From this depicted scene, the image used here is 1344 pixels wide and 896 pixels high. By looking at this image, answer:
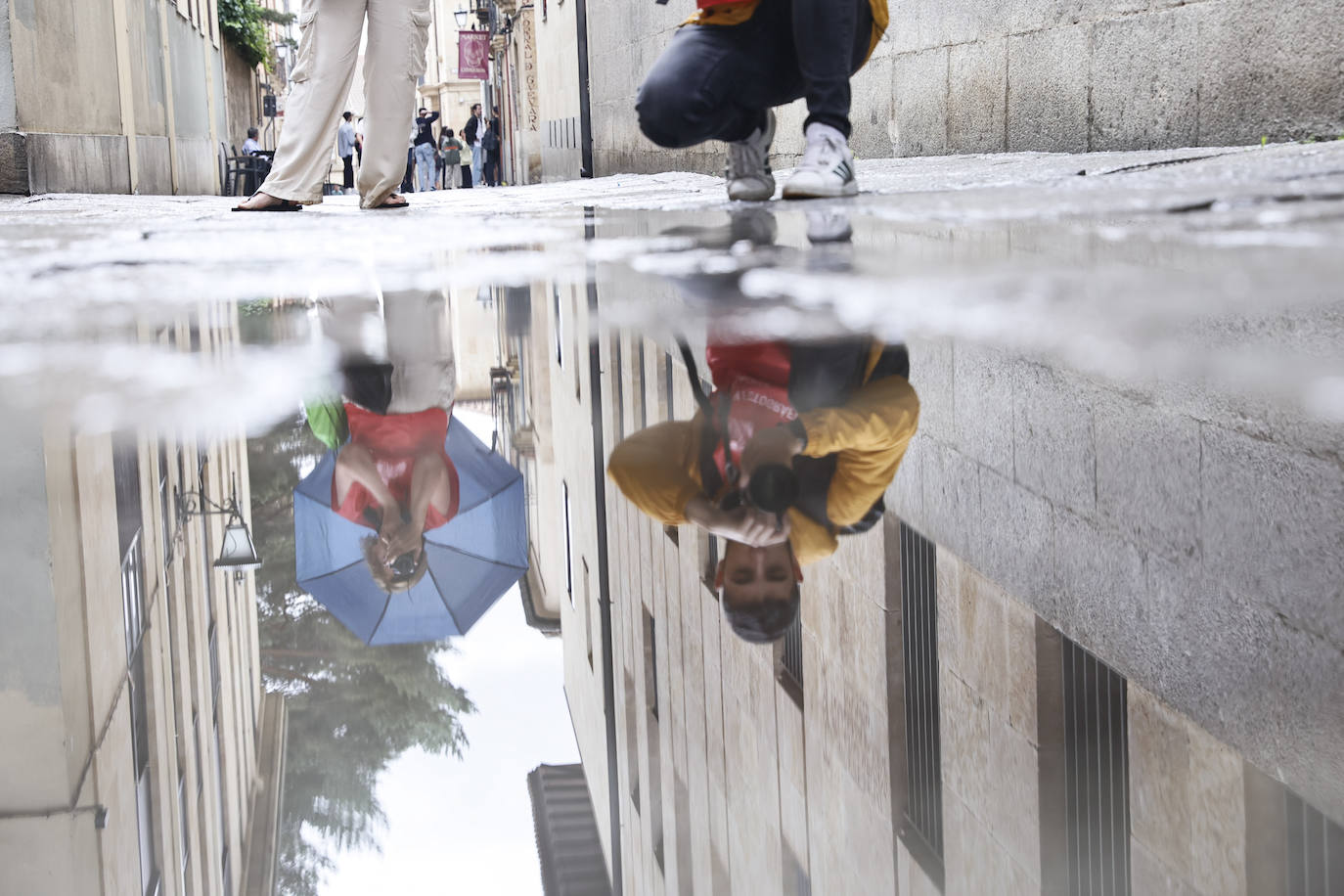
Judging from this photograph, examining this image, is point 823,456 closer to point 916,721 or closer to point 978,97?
point 916,721

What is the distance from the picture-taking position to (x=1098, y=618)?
54.6 inches

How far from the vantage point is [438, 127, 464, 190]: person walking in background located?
125 feet

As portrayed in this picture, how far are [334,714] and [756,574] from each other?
0.41 meters

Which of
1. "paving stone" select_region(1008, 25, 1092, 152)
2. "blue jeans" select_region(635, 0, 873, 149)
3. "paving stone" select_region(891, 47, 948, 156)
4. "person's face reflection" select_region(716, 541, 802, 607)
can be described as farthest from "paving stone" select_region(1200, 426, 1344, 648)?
Answer: "paving stone" select_region(891, 47, 948, 156)

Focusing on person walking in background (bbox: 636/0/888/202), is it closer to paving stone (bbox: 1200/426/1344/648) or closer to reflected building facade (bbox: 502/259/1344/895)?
reflected building facade (bbox: 502/259/1344/895)

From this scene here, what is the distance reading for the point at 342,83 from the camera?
25.7 feet

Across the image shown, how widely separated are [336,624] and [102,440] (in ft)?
2.02

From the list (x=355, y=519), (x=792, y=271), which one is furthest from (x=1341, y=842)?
(x=792, y=271)

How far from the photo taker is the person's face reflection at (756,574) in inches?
51.6

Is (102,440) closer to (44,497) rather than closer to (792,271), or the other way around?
(44,497)

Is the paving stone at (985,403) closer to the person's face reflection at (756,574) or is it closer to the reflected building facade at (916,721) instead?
the reflected building facade at (916,721)

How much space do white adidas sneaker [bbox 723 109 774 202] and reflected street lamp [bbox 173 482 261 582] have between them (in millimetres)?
4940

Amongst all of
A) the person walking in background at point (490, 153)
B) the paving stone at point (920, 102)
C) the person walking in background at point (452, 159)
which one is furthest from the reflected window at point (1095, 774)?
the person walking in background at point (490, 153)

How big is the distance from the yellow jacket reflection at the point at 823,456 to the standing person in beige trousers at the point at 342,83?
6115 millimetres
